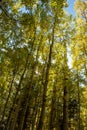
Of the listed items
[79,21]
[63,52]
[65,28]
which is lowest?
[63,52]

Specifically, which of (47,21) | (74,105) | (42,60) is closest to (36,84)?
(42,60)

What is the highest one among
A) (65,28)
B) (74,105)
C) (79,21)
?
(79,21)

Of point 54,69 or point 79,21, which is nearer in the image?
point 54,69

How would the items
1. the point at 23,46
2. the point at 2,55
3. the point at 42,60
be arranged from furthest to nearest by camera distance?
the point at 42,60 < the point at 2,55 < the point at 23,46

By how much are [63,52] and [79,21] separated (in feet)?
19.0

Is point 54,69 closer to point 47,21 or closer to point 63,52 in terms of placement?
point 63,52

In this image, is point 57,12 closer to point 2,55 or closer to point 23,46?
point 23,46

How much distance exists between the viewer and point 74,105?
819 inches

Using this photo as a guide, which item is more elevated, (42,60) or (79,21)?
(79,21)

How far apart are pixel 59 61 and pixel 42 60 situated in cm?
243

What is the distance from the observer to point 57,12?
1188 centimetres

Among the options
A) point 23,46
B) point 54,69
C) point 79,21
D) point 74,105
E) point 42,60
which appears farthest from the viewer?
point 74,105

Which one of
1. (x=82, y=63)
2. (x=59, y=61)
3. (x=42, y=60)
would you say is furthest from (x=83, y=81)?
(x=42, y=60)

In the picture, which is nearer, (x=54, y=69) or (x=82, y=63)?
(x=54, y=69)
